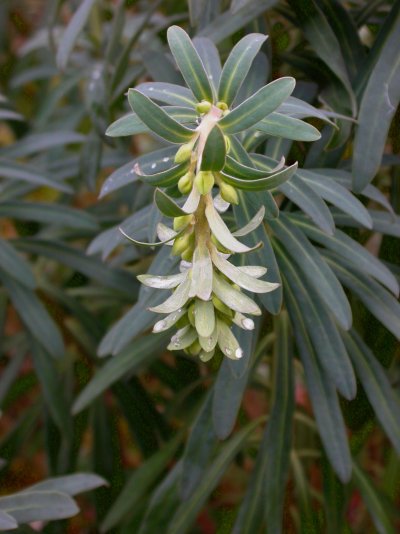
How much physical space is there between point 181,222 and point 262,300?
0.72 feet

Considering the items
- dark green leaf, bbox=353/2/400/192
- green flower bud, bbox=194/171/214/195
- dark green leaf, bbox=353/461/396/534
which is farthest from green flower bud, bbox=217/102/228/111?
dark green leaf, bbox=353/461/396/534

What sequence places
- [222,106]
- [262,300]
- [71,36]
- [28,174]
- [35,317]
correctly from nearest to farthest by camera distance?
1. [222,106]
2. [262,300]
3. [71,36]
4. [28,174]
5. [35,317]

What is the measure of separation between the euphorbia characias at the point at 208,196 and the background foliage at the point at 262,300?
4.5 inches

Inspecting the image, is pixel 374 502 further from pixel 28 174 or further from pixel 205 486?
pixel 28 174

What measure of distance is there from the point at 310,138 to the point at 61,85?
1078 mm

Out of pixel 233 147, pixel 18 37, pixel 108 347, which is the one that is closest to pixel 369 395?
pixel 108 347

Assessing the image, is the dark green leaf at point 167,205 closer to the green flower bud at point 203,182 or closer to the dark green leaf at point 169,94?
the green flower bud at point 203,182

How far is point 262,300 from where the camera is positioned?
898 millimetres

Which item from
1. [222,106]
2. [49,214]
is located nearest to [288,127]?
[222,106]

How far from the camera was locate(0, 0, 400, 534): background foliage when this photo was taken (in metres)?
0.97

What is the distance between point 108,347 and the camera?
1059mm

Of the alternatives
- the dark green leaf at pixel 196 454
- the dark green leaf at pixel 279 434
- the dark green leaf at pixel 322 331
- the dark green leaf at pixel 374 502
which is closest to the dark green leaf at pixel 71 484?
the dark green leaf at pixel 196 454

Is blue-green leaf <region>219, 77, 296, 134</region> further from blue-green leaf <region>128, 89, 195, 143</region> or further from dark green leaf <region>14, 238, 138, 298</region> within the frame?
dark green leaf <region>14, 238, 138, 298</region>

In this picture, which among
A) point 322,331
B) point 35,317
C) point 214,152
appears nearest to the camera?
point 214,152
